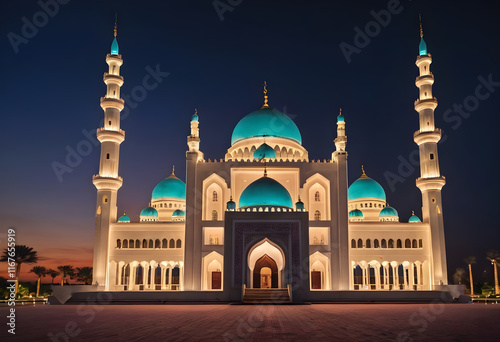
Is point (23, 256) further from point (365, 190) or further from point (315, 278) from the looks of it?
point (365, 190)

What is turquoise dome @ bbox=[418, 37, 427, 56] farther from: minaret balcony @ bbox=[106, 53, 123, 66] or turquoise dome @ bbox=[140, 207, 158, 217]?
turquoise dome @ bbox=[140, 207, 158, 217]

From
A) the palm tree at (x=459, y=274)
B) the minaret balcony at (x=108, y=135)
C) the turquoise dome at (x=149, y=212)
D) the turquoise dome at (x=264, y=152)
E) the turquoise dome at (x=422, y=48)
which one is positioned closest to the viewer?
the minaret balcony at (x=108, y=135)

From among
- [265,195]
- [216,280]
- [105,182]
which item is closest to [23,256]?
[105,182]

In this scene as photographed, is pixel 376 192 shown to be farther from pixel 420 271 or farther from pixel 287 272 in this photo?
pixel 287 272

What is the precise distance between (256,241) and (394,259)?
34.0ft

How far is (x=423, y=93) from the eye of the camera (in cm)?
3047

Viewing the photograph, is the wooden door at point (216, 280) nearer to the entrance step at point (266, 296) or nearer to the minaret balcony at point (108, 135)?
the entrance step at point (266, 296)

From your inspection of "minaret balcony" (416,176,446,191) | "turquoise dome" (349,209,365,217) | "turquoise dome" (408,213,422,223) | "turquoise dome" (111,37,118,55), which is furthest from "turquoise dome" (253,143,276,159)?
"turquoise dome" (408,213,422,223)

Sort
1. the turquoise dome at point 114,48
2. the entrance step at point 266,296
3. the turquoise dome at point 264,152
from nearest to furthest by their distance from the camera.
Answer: the entrance step at point 266,296 < the turquoise dome at point 264,152 < the turquoise dome at point 114,48

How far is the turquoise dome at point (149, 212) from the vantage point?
34.8m

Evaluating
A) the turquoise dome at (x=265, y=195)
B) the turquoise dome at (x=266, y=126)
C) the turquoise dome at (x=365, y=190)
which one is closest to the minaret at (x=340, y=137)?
the turquoise dome at (x=266, y=126)

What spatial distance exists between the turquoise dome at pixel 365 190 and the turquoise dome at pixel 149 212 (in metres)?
15.1

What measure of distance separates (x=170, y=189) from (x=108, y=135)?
8784mm

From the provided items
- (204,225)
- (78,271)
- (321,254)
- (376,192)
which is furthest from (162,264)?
(78,271)
